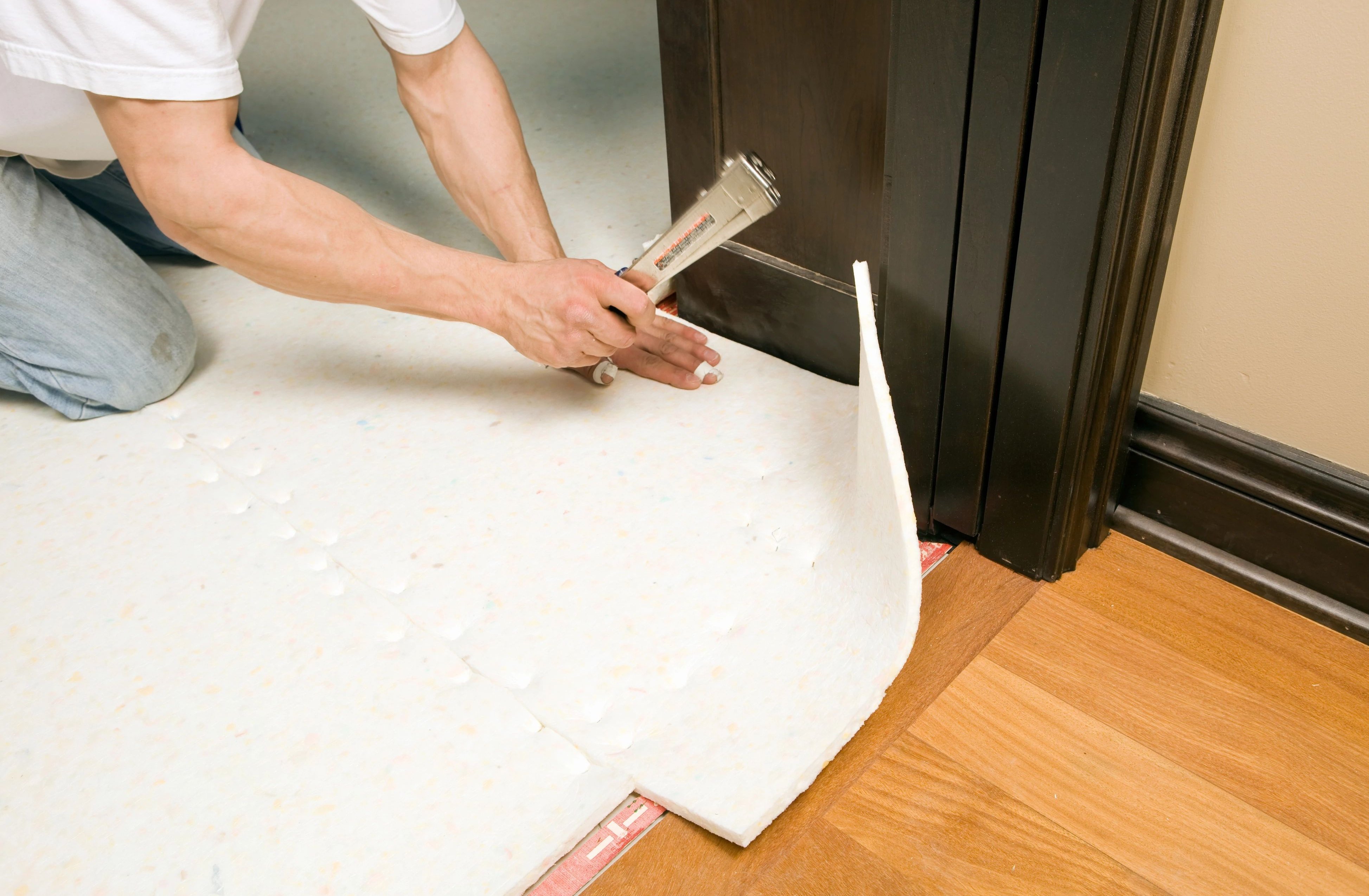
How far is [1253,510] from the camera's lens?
1.01m

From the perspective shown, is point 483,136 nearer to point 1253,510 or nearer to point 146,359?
point 146,359

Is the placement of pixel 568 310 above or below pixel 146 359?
above

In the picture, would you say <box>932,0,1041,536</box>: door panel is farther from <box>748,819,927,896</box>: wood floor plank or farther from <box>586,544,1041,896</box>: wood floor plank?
<box>748,819,927,896</box>: wood floor plank

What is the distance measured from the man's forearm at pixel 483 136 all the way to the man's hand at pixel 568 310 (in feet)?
0.68

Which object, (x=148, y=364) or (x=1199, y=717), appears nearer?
(x=1199, y=717)

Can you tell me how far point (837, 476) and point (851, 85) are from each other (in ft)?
1.44

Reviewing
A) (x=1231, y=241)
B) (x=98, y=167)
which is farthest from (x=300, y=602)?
(x=1231, y=241)

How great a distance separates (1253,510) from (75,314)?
4.79ft

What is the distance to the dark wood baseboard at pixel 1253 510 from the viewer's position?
3.13ft

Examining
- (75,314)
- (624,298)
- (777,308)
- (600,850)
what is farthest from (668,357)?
(75,314)

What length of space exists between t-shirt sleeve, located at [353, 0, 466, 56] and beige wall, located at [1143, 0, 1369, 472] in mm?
907

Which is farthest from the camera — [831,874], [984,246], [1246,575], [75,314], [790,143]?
[75,314]

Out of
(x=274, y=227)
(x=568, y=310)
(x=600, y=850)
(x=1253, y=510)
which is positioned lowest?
(x=600, y=850)

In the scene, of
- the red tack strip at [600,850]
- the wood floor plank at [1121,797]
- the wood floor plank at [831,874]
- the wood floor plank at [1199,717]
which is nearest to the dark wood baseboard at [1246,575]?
the wood floor plank at [1199,717]
